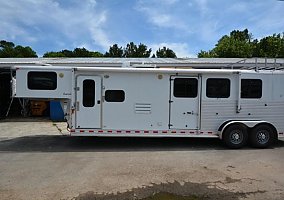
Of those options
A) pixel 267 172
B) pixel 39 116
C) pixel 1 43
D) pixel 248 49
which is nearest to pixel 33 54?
pixel 1 43

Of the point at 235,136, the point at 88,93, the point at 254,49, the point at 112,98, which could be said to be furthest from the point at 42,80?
the point at 254,49

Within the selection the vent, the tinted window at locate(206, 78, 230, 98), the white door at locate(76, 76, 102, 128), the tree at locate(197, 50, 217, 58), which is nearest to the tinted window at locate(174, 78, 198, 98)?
the tinted window at locate(206, 78, 230, 98)

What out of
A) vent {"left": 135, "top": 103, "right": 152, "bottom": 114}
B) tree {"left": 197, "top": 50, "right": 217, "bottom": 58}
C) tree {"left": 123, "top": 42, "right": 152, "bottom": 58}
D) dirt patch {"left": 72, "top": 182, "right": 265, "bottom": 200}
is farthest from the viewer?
tree {"left": 123, "top": 42, "right": 152, "bottom": 58}

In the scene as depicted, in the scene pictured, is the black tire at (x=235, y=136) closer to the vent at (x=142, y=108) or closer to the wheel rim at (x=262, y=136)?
the wheel rim at (x=262, y=136)

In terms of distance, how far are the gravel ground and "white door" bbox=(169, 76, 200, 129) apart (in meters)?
0.80

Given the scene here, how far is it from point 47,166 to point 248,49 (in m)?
40.7

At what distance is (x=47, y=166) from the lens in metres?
7.14

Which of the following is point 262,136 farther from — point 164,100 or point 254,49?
point 254,49

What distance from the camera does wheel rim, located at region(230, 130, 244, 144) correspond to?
9.25m

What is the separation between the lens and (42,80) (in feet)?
29.4

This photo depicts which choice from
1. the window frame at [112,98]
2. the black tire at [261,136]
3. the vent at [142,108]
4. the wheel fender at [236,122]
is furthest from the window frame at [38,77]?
the black tire at [261,136]

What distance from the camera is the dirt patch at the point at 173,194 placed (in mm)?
5195

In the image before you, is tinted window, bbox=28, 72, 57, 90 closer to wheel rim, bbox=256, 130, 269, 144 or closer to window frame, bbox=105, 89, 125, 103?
window frame, bbox=105, 89, 125, 103

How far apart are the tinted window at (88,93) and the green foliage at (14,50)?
192 feet
